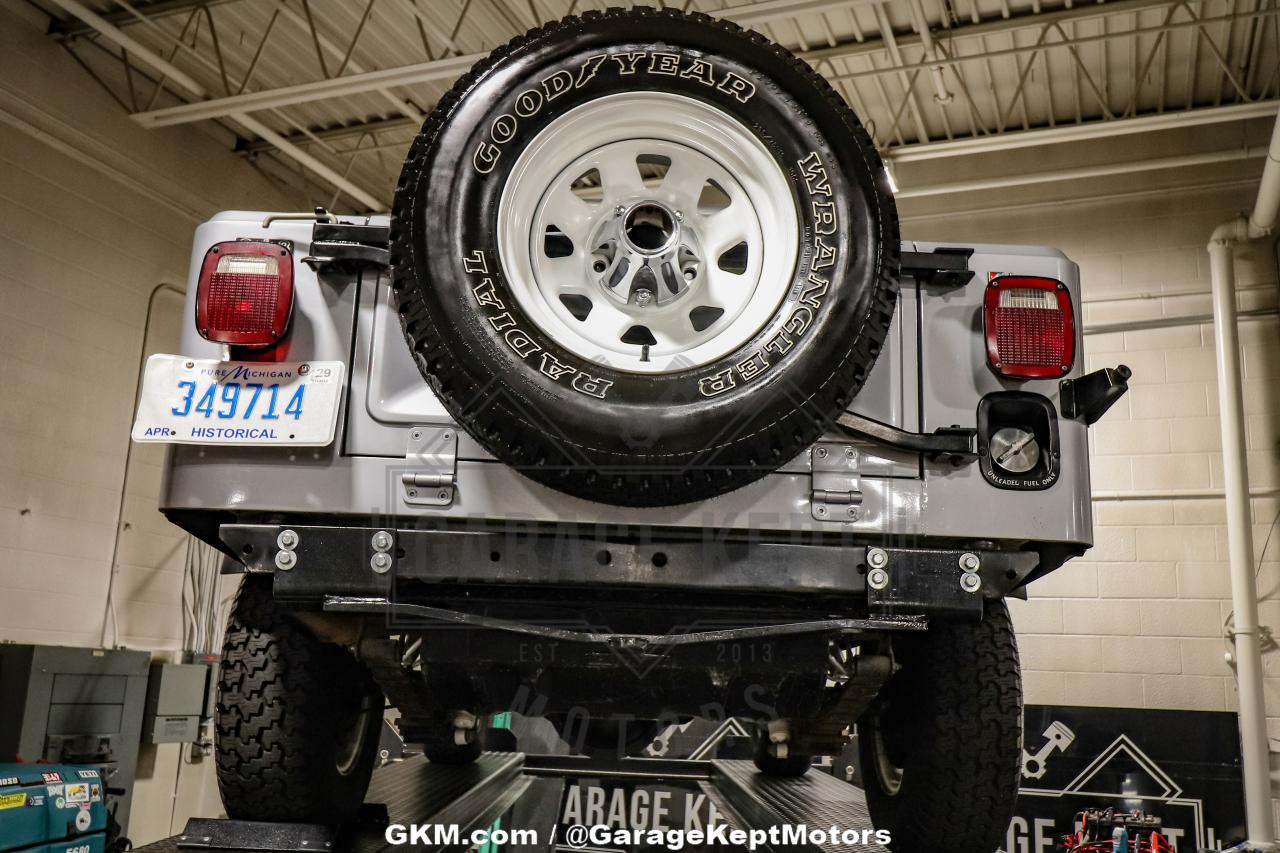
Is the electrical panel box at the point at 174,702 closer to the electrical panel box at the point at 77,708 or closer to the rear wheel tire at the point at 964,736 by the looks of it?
the electrical panel box at the point at 77,708

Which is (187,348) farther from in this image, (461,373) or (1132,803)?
(1132,803)

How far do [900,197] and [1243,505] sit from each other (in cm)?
388

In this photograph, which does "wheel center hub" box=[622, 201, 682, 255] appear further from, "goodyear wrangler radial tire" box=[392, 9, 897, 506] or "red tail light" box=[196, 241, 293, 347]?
"red tail light" box=[196, 241, 293, 347]

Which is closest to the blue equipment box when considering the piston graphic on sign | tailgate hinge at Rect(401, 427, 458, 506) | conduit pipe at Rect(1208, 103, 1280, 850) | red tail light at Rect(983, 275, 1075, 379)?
tailgate hinge at Rect(401, 427, 458, 506)

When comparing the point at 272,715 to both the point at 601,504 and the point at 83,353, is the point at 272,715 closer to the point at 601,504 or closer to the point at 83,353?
the point at 601,504

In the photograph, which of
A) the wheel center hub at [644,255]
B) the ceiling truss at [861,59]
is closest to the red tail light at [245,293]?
the wheel center hub at [644,255]

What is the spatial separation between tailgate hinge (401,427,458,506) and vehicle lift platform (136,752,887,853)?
73 centimetres

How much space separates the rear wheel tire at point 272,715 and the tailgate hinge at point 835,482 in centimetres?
112

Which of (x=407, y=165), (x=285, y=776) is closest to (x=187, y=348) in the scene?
(x=407, y=165)

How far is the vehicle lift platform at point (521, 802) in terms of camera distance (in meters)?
2.15

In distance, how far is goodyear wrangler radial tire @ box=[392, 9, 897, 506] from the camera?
1893 millimetres

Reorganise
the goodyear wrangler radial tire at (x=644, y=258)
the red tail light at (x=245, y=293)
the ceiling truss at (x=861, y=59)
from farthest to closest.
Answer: the ceiling truss at (x=861, y=59), the red tail light at (x=245, y=293), the goodyear wrangler radial tire at (x=644, y=258)

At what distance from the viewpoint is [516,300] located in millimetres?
1944

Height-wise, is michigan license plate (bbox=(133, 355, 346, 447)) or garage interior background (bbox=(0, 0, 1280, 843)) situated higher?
garage interior background (bbox=(0, 0, 1280, 843))
